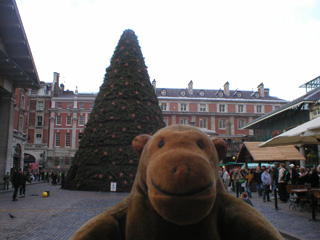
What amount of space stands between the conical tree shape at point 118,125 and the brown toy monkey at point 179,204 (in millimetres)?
14615

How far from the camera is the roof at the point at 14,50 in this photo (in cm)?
1536

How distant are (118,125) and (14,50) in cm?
832

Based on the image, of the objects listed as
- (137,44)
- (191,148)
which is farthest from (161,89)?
(191,148)

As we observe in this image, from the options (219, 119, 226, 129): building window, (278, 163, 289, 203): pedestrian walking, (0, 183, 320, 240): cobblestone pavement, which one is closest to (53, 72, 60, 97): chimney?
(219, 119, 226, 129): building window

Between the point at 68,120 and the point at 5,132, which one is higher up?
the point at 68,120

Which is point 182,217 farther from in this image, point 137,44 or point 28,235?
point 137,44

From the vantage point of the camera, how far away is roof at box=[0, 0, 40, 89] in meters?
15.4

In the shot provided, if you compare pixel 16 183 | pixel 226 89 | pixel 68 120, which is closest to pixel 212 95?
pixel 226 89

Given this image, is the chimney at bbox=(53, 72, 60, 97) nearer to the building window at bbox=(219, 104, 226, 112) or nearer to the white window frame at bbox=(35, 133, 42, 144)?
the white window frame at bbox=(35, 133, 42, 144)

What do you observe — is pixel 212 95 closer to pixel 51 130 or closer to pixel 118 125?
pixel 51 130

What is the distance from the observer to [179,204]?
161 cm

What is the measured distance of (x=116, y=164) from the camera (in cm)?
1672

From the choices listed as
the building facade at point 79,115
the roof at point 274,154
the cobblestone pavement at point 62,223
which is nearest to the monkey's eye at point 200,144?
the cobblestone pavement at point 62,223

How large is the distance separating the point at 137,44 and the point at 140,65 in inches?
73.6
